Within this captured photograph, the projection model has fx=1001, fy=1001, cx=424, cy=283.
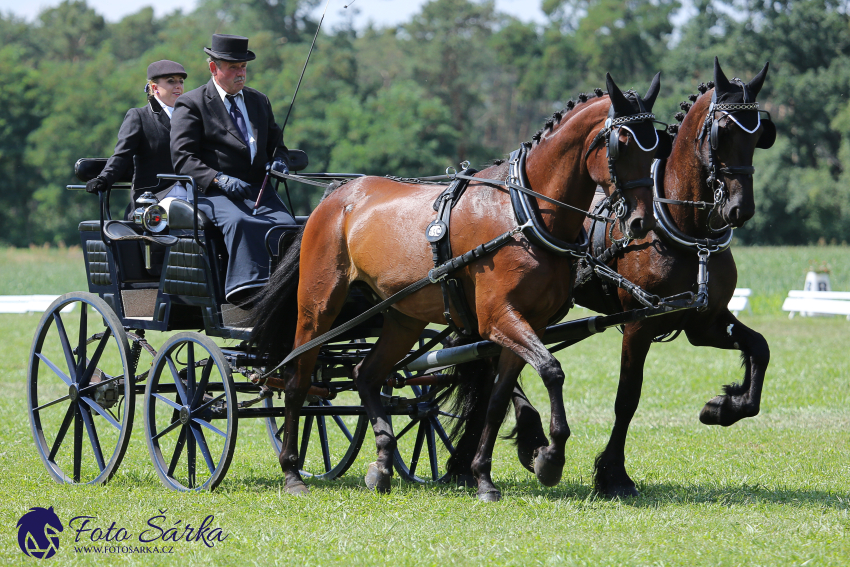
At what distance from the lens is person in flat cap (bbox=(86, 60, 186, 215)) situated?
22.9 feet

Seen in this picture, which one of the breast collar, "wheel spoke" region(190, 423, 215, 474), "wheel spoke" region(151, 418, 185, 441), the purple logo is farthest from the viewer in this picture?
"wheel spoke" region(151, 418, 185, 441)

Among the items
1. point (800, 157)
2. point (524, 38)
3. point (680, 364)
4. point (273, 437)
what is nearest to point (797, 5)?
point (800, 157)

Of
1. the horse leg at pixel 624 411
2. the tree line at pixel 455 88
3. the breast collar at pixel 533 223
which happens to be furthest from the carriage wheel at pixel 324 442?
the tree line at pixel 455 88

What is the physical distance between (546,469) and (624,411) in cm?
109

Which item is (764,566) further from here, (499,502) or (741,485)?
(741,485)

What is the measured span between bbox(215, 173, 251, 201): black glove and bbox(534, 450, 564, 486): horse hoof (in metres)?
2.60

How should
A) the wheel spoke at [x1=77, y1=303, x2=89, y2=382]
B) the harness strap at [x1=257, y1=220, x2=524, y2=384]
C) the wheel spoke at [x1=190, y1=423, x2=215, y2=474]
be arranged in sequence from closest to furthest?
the harness strap at [x1=257, y1=220, x2=524, y2=384] < the wheel spoke at [x1=190, y1=423, x2=215, y2=474] < the wheel spoke at [x1=77, y1=303, x2=89, y2=382]

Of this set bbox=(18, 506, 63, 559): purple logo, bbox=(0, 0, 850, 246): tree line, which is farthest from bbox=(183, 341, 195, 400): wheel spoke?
bbox=(0, 0, 850, 246): tree line

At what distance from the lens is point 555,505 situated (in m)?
5.35

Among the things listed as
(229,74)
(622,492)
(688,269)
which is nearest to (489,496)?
(622,492)

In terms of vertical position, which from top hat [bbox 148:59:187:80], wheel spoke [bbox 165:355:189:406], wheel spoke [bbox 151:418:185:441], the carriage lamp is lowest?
wheel spoke [bbox 151:418:185:441]

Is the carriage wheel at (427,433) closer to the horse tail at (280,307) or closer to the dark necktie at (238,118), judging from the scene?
the horse tail at (280,307)

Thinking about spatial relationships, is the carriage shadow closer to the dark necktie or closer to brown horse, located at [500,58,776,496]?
brown horse, located at [500,58,776,496]

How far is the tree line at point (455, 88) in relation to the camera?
138ft
